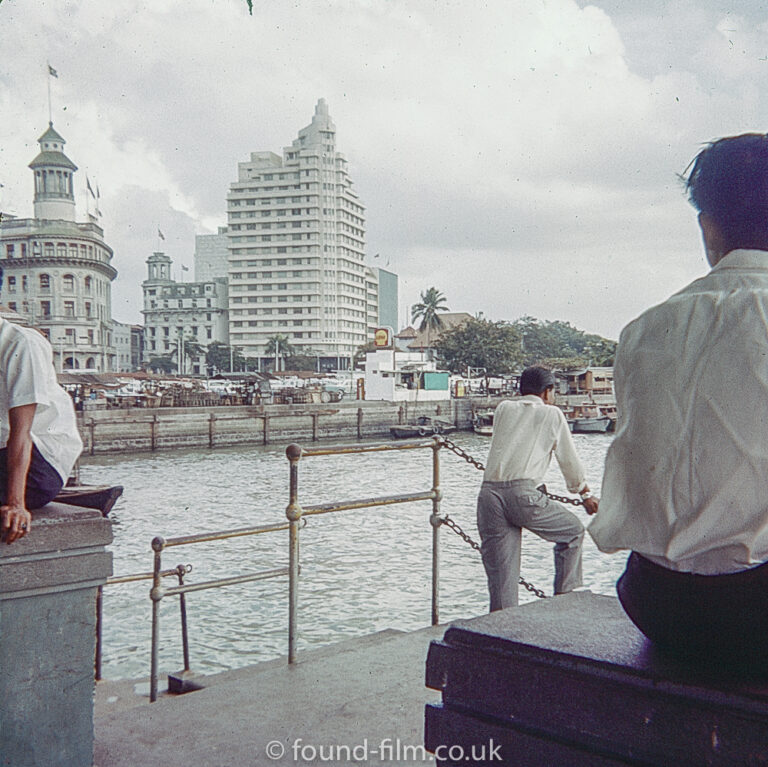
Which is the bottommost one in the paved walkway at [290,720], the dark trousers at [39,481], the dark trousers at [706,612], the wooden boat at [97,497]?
the paved walkway at [290,720]

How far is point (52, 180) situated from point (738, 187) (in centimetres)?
11553

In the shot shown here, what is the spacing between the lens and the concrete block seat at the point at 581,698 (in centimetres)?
144

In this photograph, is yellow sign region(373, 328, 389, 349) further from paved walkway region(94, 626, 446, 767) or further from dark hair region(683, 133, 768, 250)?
dark hair region(683, 133, 768, 250)

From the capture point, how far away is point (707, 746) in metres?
1.46

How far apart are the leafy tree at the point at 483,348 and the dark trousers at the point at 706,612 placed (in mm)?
70303

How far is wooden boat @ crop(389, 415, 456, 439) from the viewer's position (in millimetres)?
46406

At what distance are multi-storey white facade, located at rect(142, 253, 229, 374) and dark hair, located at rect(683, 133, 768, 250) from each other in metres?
133

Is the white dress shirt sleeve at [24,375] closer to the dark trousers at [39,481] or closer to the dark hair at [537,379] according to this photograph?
the dark trousers at [39,481]

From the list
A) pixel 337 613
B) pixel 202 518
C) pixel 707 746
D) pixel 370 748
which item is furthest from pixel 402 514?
pixel 707 746

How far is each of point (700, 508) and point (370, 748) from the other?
6.25 feet

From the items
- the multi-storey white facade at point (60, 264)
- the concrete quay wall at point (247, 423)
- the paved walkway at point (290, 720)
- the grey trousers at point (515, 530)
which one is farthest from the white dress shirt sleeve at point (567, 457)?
the multi-storey white facade at point (60, 264)

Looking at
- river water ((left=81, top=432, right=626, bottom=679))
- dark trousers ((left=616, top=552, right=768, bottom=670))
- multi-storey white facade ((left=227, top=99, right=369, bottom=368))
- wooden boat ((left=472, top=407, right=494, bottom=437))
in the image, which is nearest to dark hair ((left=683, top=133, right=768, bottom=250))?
dark trousers ((left=616, top=552, right=768, bottom=670))

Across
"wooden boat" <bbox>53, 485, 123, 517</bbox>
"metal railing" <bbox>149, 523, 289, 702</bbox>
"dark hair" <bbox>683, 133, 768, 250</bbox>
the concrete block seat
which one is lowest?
"metal railing" <bbox>149, 523, 289, 702</bbox>

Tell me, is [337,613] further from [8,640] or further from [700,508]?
[700,508]
